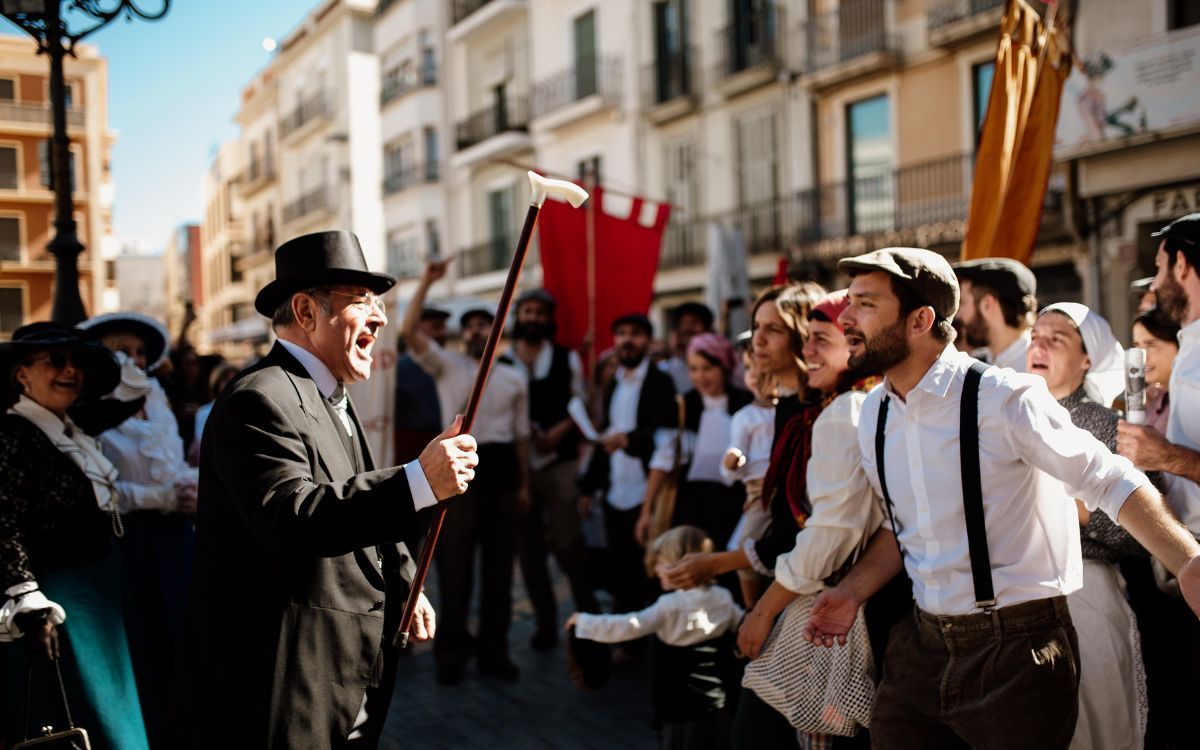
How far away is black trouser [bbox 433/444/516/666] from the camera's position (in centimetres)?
614

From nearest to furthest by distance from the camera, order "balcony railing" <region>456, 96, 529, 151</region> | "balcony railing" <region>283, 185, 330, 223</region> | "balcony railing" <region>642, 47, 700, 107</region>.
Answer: "balcony railing" <region>642, 47, 700, 107</region>
"balcony railing" <region>456, 96, 529, 151</region>
"balcony railing" <region>283, 185, 330, 223</region>

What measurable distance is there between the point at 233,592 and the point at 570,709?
3.13 m

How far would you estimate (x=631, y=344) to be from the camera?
6.99 metres

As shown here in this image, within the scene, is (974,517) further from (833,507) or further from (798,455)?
(798,455)

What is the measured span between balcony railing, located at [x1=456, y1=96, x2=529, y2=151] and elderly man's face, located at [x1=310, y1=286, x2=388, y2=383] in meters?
24.1

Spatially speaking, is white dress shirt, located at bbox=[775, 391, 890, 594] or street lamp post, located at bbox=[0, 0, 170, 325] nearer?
white dress shirt, located at bbox=[775, 391, 890, 594]

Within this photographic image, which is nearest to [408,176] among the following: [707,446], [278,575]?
[707,446]

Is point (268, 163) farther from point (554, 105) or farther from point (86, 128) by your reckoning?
point (554, 105)

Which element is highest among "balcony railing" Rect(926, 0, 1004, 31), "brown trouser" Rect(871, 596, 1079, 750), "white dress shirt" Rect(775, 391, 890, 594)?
"balcony railing" Rect(926, 0, 1004, 31)

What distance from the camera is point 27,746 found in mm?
3520

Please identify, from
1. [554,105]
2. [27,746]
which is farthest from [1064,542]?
[554,105]

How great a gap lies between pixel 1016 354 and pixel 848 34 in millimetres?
14921

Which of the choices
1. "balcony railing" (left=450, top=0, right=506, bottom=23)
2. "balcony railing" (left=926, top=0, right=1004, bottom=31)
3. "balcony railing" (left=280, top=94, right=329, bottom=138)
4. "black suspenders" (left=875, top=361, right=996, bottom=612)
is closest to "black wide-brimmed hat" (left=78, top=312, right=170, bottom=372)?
"black suspenders" (left=875, top=361, right=996, bottom=612)

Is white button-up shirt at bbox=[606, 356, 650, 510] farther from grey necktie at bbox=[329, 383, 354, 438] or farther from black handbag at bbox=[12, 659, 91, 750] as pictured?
black handbag at bbox=[12, 659, 91, 750]
